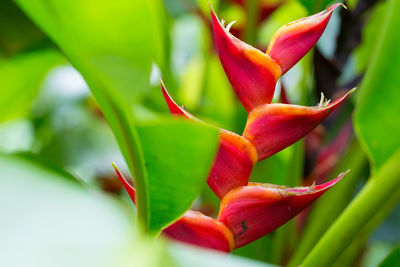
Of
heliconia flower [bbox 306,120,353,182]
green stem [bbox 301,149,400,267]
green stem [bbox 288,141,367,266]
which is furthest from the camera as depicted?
heliconia flower [bbox 306,120,353,182]

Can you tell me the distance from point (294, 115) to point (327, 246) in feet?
0.51

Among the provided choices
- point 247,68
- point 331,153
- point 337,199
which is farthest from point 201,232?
point 331,153

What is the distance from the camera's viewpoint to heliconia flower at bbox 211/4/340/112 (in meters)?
0.37

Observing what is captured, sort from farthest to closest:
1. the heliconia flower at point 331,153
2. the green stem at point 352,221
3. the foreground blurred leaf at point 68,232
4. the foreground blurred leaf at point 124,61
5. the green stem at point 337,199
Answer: the heliconia flower at point 331,153 < the green stem at point 337,199 < the green stem at point 352,221 < the foreground blurred leaf at point 124,61 < the foreground blurred leaf at point 68,232

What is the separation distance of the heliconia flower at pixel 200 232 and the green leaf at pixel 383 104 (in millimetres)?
202

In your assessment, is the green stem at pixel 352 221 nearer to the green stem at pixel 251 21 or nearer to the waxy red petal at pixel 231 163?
the waxy red petal at pixel 231 163

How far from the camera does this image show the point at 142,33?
0.36 m

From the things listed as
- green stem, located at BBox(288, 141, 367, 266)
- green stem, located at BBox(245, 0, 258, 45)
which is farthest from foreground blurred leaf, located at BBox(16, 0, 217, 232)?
green stem, located at BBox(245, 0, 258, 45)

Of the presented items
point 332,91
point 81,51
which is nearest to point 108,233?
point 81,51

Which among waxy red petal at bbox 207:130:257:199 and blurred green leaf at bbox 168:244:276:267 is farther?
waxy red petal at bbox 207:130:257:199

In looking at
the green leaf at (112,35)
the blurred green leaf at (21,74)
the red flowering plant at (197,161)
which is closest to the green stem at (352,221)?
the red flowering plant at (197,161)

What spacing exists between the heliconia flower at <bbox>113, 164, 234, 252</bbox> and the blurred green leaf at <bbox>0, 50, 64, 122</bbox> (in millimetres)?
504

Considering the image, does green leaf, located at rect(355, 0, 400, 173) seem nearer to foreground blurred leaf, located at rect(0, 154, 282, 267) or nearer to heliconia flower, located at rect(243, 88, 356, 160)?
heliconia flower, located at rect(243, 88, 356, 160)

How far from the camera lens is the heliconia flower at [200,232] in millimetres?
371
